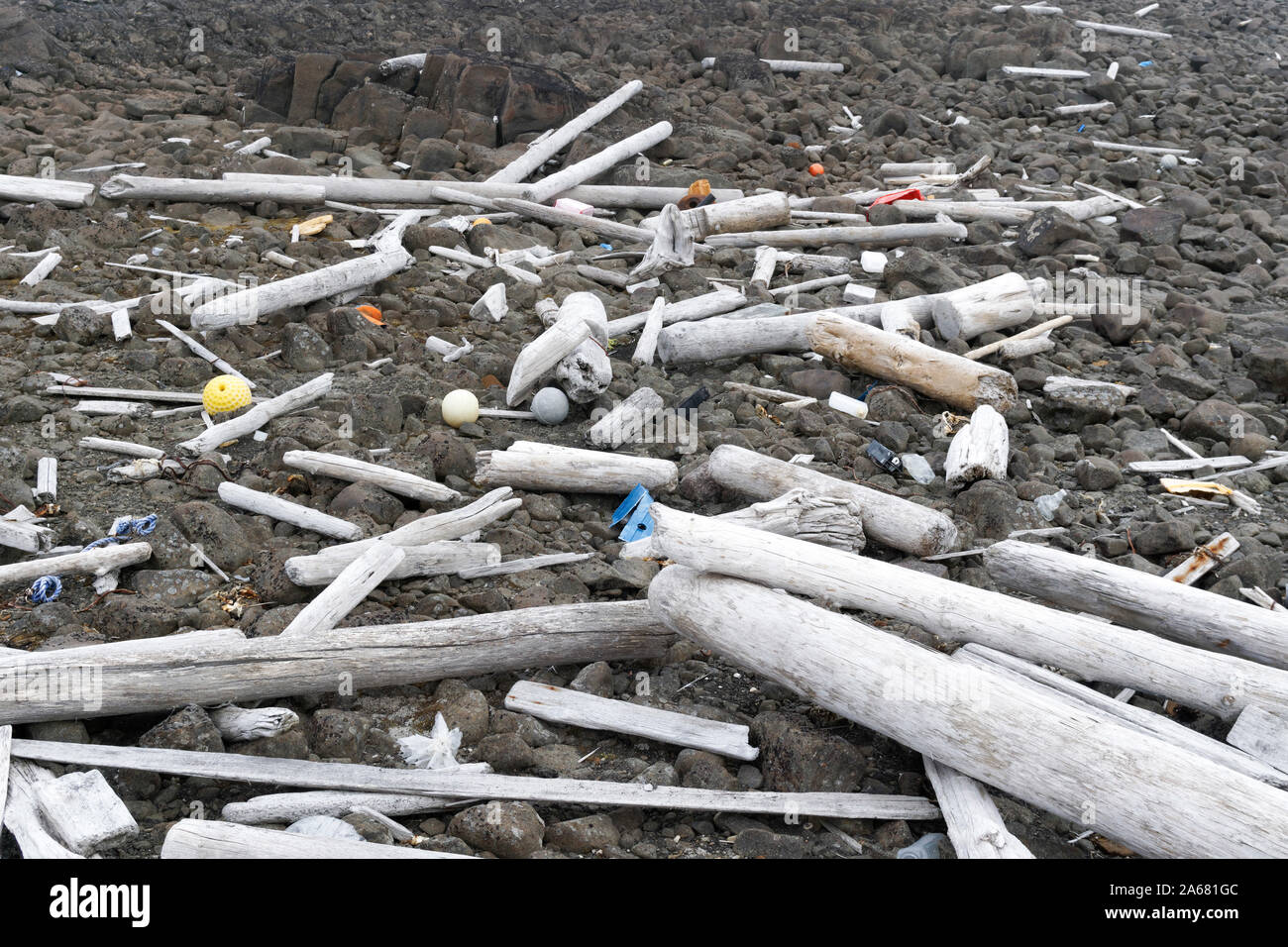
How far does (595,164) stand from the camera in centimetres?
1228

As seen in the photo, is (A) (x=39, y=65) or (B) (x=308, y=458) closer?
(B) (x=308, y=458)

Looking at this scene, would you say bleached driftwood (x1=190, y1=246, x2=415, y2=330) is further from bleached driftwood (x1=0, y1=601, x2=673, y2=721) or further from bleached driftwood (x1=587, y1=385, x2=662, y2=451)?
bleached driftwood (x1=0, y1=601, x2=673, y2=721)

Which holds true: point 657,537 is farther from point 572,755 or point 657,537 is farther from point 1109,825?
point 1109,825

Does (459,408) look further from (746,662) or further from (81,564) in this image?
(746,662)

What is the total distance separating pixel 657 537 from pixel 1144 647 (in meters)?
2.01

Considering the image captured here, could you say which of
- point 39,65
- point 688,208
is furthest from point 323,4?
point 688,208

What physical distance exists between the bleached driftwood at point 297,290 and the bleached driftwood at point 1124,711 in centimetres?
604

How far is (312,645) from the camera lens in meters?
4.48

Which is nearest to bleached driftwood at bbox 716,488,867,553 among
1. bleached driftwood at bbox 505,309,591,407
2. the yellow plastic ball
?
bleached driftwood at bbox 505,309,591,407

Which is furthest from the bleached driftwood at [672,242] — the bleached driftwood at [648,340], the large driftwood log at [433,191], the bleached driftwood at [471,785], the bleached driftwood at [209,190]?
the bleached driftwood at [471,785]

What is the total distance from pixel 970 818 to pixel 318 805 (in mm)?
2331

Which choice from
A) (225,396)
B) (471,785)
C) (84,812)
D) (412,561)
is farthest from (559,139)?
(84,812)

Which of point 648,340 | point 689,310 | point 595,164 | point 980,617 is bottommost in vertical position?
point 980,617

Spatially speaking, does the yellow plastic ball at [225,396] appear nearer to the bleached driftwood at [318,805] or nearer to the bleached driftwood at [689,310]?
the bleached driftwood at [689,310]
